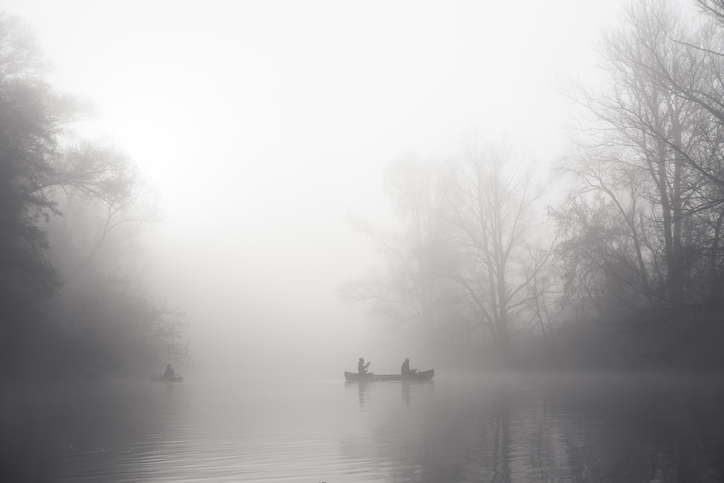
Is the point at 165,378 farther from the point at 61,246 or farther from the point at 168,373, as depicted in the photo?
the point at 61,246

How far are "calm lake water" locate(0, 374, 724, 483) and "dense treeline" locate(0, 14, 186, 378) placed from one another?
419cm

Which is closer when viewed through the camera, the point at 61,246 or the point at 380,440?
the point at 380,440

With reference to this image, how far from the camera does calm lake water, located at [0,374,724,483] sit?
24.3 ft

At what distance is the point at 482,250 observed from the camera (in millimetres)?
35219

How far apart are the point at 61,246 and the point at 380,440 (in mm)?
23474

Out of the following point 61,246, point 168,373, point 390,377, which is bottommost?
point 390,377

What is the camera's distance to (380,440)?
10.4m

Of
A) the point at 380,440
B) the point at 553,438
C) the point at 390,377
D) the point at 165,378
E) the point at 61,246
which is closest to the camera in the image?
the point at 553,438

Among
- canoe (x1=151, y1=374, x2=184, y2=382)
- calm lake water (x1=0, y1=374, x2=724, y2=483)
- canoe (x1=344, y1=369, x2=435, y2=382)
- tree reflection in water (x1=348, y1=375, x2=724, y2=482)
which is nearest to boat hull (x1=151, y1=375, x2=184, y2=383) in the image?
canoe (x1=151, y1=374, x2=184, y2=382)

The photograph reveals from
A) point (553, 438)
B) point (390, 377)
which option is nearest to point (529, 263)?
point (390, 377)

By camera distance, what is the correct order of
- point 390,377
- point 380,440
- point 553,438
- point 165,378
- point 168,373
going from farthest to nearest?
point 168,373
point 165,378
point 390,377
point 380,440
point 553,438

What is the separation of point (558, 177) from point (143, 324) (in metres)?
20.1

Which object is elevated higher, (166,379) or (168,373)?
(168,373)

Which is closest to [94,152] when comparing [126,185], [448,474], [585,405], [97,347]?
[126,185]
